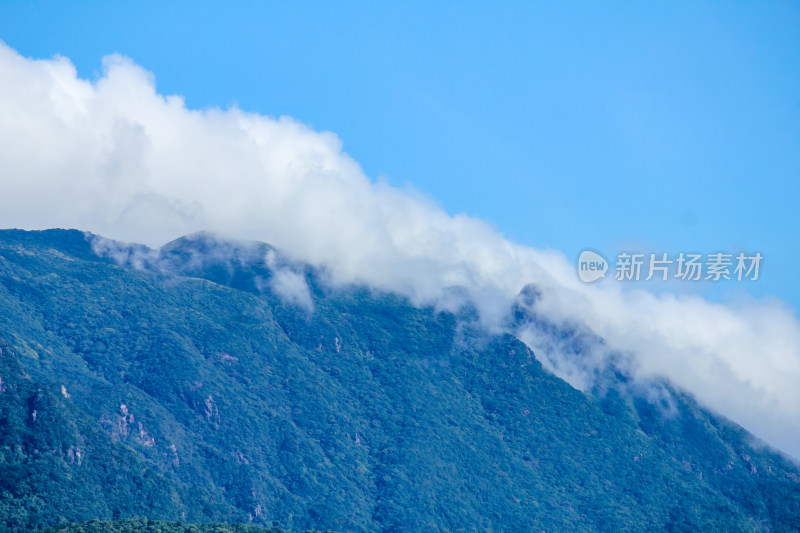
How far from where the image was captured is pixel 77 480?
608 feet

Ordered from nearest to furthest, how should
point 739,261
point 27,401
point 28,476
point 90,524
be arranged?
point 739,261 → point 90,524 → point 28,476 → point 27,401

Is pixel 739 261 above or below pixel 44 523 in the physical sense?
above

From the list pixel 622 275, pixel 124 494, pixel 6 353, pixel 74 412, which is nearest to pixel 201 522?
pixel 124 494

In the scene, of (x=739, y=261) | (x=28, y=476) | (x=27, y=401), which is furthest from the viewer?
(x=27, y=401)

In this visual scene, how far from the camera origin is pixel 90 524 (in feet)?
539

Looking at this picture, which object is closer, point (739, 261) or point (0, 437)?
point (739, 261)

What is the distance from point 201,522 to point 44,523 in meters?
31.3

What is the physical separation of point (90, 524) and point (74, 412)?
35.9 metres

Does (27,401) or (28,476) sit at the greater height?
(27,401)

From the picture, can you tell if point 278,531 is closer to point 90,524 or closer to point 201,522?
point 201,522

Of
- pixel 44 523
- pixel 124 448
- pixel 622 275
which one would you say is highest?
pixel 622 275

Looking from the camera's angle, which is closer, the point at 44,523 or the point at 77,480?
the point at 44,523

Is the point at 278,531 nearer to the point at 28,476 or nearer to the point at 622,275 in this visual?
the point at 28,476

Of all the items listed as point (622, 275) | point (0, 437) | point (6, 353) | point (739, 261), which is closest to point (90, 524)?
point (0, 437)
